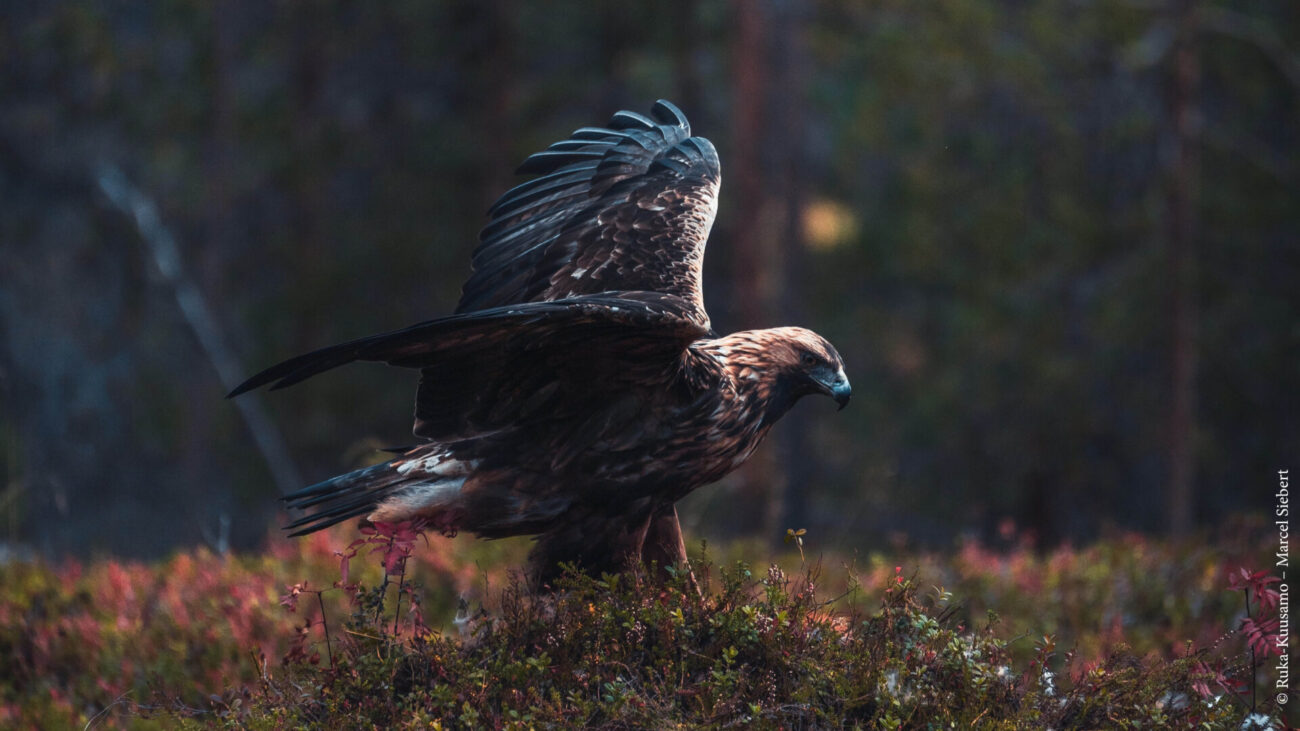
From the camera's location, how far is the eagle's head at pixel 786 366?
502 cm

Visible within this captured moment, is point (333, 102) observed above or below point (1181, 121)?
above

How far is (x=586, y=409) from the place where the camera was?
4.77 meters

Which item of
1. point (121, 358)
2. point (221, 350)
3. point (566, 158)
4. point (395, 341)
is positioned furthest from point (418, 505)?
point (121, 358)

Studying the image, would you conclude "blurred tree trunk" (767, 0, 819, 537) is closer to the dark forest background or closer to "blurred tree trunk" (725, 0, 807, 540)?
"blurred tree trunk" (725, 0, 807, 540)

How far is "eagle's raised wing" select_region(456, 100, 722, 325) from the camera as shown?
5441mm

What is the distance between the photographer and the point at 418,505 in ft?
15.9

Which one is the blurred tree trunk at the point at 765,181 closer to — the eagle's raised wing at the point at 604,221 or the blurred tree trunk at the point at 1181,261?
the blurred tree trunk at the point at 1181,261

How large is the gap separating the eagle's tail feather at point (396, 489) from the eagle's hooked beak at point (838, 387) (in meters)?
1.43

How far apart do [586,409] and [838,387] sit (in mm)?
1005

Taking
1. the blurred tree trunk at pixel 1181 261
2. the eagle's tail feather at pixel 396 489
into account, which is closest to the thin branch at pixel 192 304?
the blurred tree trunk at pixel 1181 261

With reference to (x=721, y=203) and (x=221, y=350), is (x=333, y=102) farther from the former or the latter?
(x=721, y=203)

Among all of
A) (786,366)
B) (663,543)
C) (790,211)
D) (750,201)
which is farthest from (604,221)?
(790,211)

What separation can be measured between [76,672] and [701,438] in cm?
328

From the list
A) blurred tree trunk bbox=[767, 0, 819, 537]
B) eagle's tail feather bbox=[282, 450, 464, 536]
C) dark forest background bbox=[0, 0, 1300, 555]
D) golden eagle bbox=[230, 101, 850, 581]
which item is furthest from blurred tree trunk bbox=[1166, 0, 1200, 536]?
eagle's tail feather bbox=[282, 450, 464, 536]
